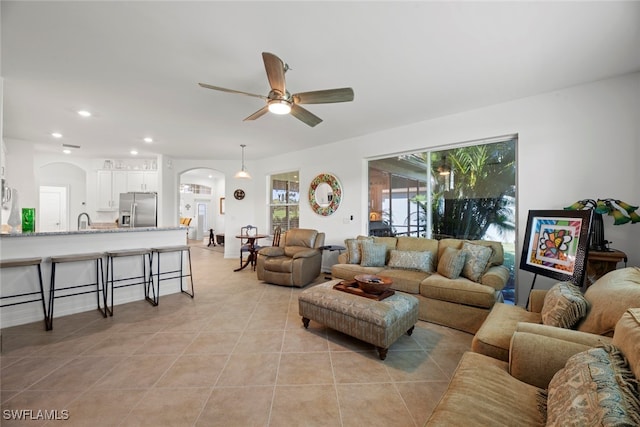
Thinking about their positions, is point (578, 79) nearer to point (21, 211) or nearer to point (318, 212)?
point (318, 212)

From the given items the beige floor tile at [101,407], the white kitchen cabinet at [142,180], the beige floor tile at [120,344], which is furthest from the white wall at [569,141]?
the white kitchen cabinet at [142,180]

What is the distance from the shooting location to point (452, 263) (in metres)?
2.97

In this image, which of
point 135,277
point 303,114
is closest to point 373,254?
point 303,114

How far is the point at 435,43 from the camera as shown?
6.75 ft

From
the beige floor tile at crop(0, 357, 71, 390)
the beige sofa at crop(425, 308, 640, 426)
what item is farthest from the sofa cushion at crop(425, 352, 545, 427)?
the beige floor tile at crop(0, 357, 71, 390)

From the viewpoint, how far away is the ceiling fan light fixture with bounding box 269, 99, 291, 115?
2209mm

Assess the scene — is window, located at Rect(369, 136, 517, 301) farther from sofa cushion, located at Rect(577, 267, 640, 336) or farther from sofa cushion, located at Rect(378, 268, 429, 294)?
sofa cushion, located at Rect(577, 267, 640, 336)

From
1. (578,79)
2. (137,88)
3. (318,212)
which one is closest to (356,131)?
(318,212)

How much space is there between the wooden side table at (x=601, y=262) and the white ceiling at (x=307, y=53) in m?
1.77

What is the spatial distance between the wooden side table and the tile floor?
135cm

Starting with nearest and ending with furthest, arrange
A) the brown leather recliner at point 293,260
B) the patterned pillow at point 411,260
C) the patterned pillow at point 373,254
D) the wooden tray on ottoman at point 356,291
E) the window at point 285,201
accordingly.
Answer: the wooden tray on ottoman at point 356,291, the patterned pillow at point 411,260, the patterned pillow at point 373,254, the brown leather recliner at point 293,260, the window at point 285,201

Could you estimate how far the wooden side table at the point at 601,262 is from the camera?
7.33 feet

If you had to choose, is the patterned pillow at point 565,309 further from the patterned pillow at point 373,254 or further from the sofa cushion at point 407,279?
the patterned pillow at point 373,254

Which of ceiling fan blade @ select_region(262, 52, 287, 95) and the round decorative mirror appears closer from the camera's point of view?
ceiling fan blade @ select_region(262, 52, 287, 95)
